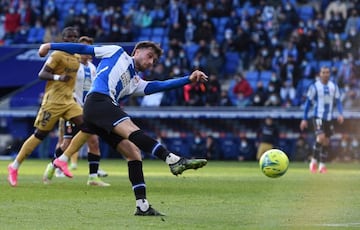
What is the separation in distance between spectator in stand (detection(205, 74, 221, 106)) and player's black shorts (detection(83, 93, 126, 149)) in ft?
71.2

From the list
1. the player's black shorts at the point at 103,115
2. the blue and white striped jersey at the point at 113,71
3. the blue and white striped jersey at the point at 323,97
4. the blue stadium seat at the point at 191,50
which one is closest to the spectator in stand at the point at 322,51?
the blue stadium seat at the point at 191,50

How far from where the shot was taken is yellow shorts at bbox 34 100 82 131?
16.8 meters

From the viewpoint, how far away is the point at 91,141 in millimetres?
17750

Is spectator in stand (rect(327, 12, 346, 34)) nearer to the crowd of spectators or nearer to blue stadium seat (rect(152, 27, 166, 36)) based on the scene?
the crowd of spectators

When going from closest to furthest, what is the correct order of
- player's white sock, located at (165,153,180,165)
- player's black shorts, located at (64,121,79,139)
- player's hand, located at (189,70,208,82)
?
player's white sock, located at (165,153,180,165) < player's hand, located at (189,70,208,82) < player's black shorts, located at (64,121,79,139)

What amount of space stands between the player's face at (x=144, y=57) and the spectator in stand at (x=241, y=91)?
70.3 ft

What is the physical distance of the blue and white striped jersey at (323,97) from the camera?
2338 cm

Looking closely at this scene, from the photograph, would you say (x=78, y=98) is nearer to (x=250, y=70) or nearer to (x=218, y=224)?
(x=218, y=224)

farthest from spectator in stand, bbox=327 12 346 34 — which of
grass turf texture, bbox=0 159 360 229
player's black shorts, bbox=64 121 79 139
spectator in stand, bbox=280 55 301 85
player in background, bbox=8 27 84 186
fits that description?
player in background, bbox=8 27 84 186

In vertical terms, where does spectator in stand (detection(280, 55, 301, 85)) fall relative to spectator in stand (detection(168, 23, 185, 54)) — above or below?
below

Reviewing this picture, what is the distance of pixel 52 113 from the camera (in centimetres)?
1695

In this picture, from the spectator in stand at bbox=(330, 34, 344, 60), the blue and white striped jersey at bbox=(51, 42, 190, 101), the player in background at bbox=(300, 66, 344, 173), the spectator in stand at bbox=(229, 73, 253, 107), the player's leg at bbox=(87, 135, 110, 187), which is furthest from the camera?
the spectator in stand at bbox=(330, 34, 344, 60)

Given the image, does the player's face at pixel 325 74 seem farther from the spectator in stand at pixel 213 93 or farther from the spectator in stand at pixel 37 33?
the spectator in stand at pixel 37 33

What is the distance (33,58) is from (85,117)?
69.1 feet
